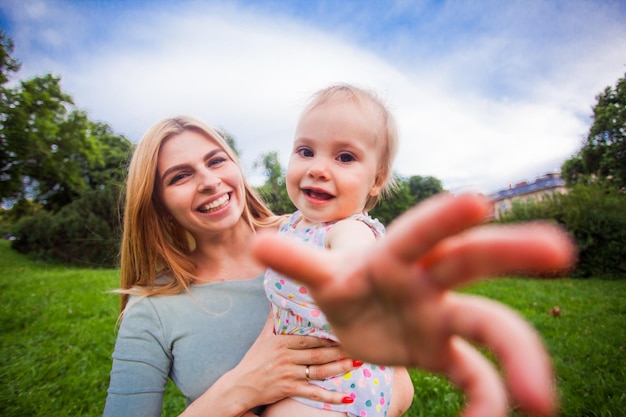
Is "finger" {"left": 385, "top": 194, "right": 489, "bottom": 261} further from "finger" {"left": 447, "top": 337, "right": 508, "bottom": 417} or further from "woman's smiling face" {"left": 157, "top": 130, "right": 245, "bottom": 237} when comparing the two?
"woman's smiling face" {"left": 157, "top": 130, "right": 245, "bottom": 237}

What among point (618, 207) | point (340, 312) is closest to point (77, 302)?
point (340, 312)

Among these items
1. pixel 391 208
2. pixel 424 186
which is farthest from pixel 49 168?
pixel 424 186

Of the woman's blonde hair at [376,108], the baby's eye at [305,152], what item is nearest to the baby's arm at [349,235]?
the baby's eye at [305,152]

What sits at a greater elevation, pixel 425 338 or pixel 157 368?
pixel 425 338

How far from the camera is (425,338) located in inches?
22.4

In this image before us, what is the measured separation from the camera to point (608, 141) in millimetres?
22016

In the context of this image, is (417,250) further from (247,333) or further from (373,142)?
(247,333)

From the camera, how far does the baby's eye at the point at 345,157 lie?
160cm

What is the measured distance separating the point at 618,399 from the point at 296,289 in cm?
363

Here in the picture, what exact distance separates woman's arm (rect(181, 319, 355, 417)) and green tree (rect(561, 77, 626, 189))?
24941 mm

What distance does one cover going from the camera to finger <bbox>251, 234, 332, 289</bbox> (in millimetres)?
514

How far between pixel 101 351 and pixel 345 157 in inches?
195

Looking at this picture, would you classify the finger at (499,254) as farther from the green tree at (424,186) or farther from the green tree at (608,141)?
the green tree at (424,186)

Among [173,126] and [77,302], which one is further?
[77,302]
